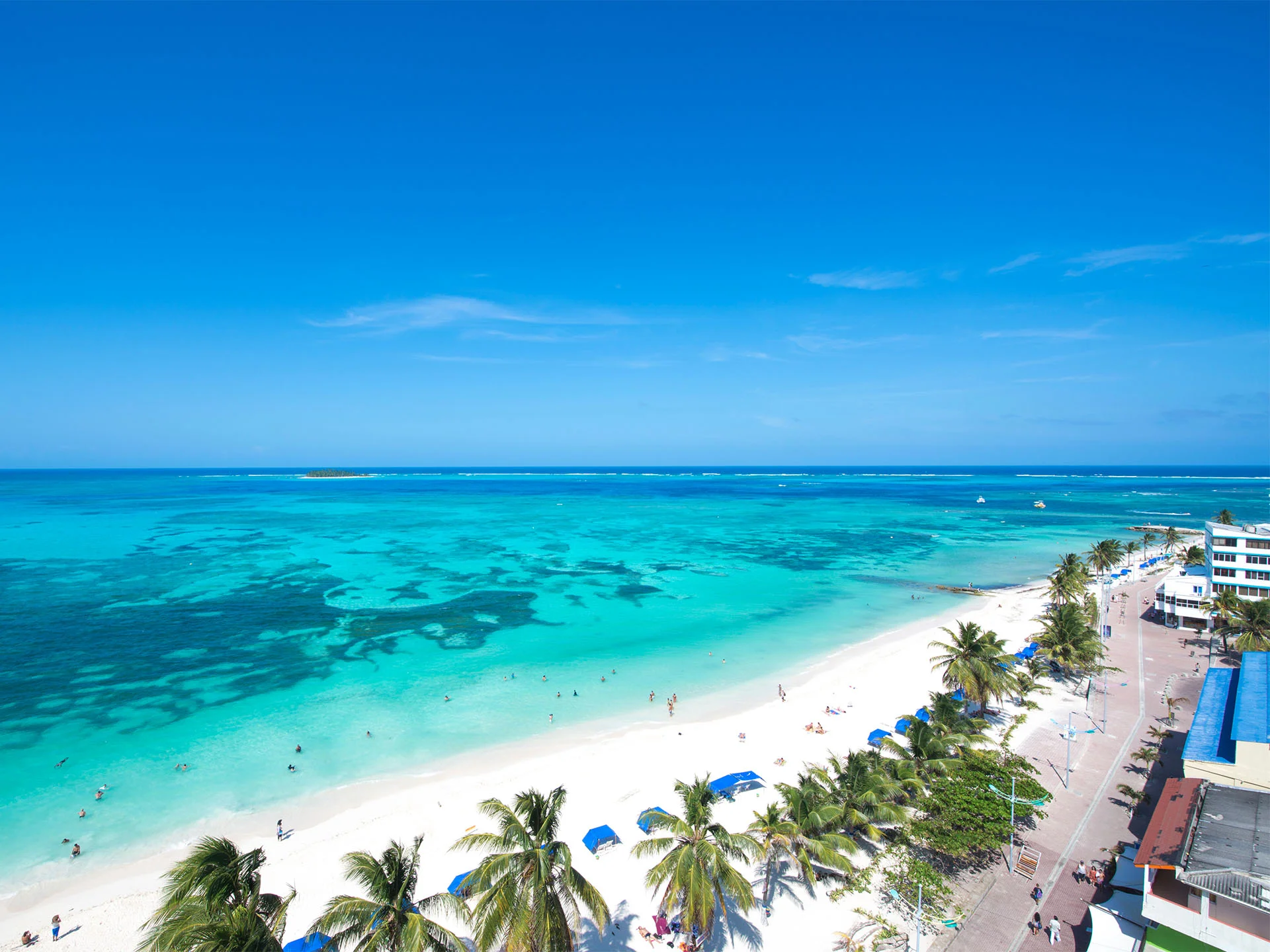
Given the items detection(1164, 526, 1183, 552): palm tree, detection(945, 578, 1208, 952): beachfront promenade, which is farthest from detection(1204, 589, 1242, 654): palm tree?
detection(1164, 526, 1183, 552): palm tree

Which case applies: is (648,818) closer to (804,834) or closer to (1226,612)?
(804,834)

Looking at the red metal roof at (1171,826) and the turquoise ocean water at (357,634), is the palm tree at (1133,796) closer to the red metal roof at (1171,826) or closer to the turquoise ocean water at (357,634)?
Result: the red metal roof at (1171,826)

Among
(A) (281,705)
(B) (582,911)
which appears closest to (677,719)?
(B) (582,911)

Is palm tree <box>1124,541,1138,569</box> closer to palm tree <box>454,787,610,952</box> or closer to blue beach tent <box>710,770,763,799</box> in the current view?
blue beach tent <box>710,770,763,799</box>

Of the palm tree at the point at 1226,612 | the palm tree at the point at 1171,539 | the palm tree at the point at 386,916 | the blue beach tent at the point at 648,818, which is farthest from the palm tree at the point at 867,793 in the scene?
the palm tree at the point at 1171,539

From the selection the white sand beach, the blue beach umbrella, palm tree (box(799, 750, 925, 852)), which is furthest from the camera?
palm tree (box(799, 750, 925, 852))

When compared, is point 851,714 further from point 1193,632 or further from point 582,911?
point 1193,632
